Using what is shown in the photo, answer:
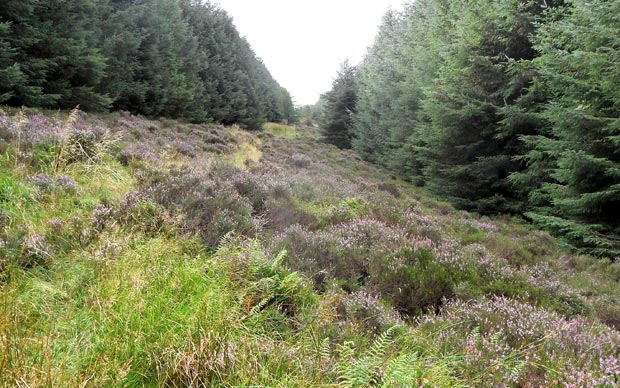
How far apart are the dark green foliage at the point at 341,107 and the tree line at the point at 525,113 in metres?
10.4

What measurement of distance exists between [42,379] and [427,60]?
62.6 ft

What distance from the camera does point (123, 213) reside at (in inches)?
179

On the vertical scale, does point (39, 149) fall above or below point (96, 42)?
below

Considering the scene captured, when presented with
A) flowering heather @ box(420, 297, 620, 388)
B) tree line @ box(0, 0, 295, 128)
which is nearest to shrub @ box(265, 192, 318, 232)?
flowering heather @ box(420, 297, 620, 388)

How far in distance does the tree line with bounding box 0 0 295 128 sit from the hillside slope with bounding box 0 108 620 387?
18.9 feet

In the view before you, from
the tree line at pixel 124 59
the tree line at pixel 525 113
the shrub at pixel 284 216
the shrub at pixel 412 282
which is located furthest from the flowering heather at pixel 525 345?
the tree line at pixel 124 59

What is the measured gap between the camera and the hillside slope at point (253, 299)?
204 cm

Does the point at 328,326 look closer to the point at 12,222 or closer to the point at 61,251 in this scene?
the point at 61,251

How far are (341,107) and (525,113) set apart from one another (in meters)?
23.6

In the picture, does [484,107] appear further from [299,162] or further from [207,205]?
[207,205]

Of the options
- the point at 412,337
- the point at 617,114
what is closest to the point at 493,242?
the point at 617,114

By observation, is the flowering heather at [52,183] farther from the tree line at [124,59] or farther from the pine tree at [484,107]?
the pine tree at [484,107]

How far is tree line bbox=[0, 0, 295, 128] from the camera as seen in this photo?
34.8 ft

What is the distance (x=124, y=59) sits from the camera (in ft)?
53.4
